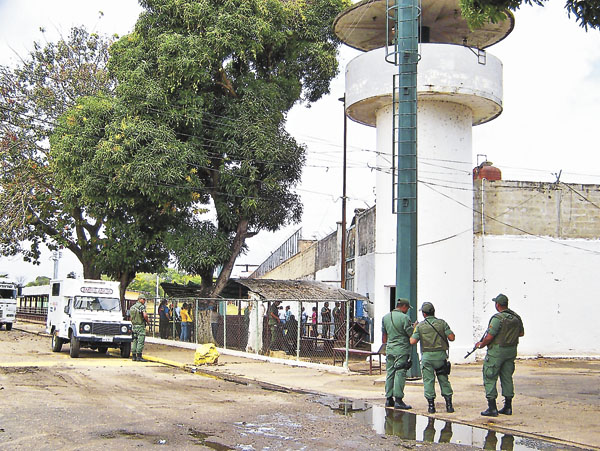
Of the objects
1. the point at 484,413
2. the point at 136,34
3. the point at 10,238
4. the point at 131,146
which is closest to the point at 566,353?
the point at 484,413

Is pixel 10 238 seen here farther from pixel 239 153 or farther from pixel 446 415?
pixel 446 415

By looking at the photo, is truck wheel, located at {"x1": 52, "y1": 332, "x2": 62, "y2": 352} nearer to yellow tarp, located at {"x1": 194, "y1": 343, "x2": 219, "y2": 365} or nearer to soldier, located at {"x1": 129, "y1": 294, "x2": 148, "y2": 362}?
soldier, located at {"x1": 129, "y1": 294, "x2": 148, "y2": 362}

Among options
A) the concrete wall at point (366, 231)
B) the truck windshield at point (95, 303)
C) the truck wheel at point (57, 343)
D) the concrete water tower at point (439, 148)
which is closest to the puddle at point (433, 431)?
the concrete water tower at point (439, 148)

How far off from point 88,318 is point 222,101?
33.8 feet

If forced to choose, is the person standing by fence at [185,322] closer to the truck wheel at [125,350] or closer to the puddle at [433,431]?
the truck wheel at [125,350]

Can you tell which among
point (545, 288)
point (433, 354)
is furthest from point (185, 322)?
point (433, 354)

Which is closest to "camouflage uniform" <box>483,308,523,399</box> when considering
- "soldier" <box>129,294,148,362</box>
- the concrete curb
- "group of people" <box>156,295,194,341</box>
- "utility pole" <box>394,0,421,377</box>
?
"utility pole" <box>394,0,421,377</box>

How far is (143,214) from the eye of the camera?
27.7m

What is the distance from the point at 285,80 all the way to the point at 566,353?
14899 millimetres

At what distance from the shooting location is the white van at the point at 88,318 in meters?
20.2

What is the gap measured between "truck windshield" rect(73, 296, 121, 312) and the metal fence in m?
3.69

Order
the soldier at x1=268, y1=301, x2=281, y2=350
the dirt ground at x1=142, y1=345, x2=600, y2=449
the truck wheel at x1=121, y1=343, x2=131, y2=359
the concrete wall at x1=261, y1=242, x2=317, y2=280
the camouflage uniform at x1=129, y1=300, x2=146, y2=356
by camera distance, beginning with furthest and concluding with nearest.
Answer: the concrete wall at x1=261, y1=242, x2=317, y2=280
the soldier at x1=268, y1=301, x2=281, y2=350
the truck wheel at x1=121, y1=343, x2=131, y2=359
the camouflage uniform at x1=129, y1=300, x2=146, y2=356
the dirt ground at x1=142, y1=345, x2=600, y2=449

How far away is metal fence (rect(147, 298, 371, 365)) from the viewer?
21875 millimetres

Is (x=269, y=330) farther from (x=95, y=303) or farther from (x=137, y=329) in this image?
(x=95, y=303)
